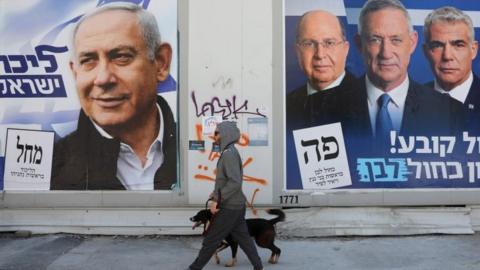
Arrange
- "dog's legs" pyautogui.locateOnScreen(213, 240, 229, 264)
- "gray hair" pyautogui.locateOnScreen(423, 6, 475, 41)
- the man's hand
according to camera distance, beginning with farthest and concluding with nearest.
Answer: "gray hair" pyautogui.locateOnScreen(423, 6, 475, 41) → "dog's legs" pyautogui.locateOnScreen(213, 240, 229, 264) → the man's hand

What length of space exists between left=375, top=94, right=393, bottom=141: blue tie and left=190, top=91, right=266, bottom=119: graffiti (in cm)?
170

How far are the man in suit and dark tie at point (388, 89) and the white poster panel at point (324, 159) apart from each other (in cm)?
29

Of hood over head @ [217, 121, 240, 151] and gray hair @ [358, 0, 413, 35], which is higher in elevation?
gray hair @ [358, 0, 413, 35]

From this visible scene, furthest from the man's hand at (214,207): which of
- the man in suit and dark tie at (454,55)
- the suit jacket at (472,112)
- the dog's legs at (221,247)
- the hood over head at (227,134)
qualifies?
the suit jacket at (472,112)

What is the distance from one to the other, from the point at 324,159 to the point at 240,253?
194 centimetres

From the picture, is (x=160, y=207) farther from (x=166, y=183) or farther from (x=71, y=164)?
(x=71, y=164)

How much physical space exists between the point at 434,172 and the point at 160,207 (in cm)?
405

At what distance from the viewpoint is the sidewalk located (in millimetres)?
7285

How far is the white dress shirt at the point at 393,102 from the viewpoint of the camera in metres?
8.77

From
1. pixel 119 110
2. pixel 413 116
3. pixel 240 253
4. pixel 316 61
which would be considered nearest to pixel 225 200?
pixel 240 253

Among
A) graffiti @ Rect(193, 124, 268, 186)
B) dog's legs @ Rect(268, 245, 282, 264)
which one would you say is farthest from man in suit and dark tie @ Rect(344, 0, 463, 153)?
dog's legs @ Rect(268, 245, 282, 264)

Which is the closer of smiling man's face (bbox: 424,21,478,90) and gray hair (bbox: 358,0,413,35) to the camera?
gray hair (bbox: 358,0,413,35)

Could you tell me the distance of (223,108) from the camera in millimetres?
8625

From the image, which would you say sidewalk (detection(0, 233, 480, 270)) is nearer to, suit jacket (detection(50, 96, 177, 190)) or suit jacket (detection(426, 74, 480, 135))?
suit jacket (detection(50, 96, 177, 190))
